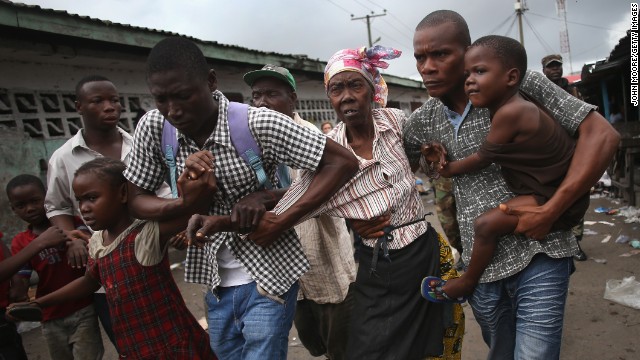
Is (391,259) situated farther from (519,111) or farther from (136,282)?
(136,282)

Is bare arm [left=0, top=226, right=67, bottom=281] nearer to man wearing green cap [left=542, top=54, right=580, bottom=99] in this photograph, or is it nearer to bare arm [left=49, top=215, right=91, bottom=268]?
bare arm [left=49, top=215, right=91, bottom=268]

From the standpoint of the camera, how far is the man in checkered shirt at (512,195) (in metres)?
1.69

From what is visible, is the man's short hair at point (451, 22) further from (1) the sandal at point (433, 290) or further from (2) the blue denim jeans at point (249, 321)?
(2) the blue denim jeans at point (249, 321)

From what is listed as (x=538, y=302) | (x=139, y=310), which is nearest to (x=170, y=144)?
(x=139, y=310)

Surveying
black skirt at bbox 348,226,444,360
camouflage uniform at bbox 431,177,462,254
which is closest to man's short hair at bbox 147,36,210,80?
black skirt at bbox 348,226,444,360

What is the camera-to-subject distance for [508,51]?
1.68m

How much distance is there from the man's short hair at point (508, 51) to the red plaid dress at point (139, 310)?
1.75 meters

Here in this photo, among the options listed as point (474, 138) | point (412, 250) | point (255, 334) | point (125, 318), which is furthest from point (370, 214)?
point (125, 318)

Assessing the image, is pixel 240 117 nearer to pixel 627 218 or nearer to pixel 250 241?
pixel 250 241

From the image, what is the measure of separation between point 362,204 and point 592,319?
8.70ft

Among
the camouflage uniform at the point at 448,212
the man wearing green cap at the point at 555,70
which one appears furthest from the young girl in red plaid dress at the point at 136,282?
the man wearing green cap at the point at 555,70

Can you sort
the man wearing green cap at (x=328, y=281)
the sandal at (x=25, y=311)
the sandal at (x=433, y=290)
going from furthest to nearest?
the man wearing green cap at (x=328, y=281) → the sandal at (x=25, y=311) → the sandal at (x=433, y=290)

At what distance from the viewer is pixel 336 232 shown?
271 centimetres

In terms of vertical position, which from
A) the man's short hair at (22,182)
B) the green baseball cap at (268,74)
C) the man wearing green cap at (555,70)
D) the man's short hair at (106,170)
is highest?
the man wearing green cap at (555,70)
